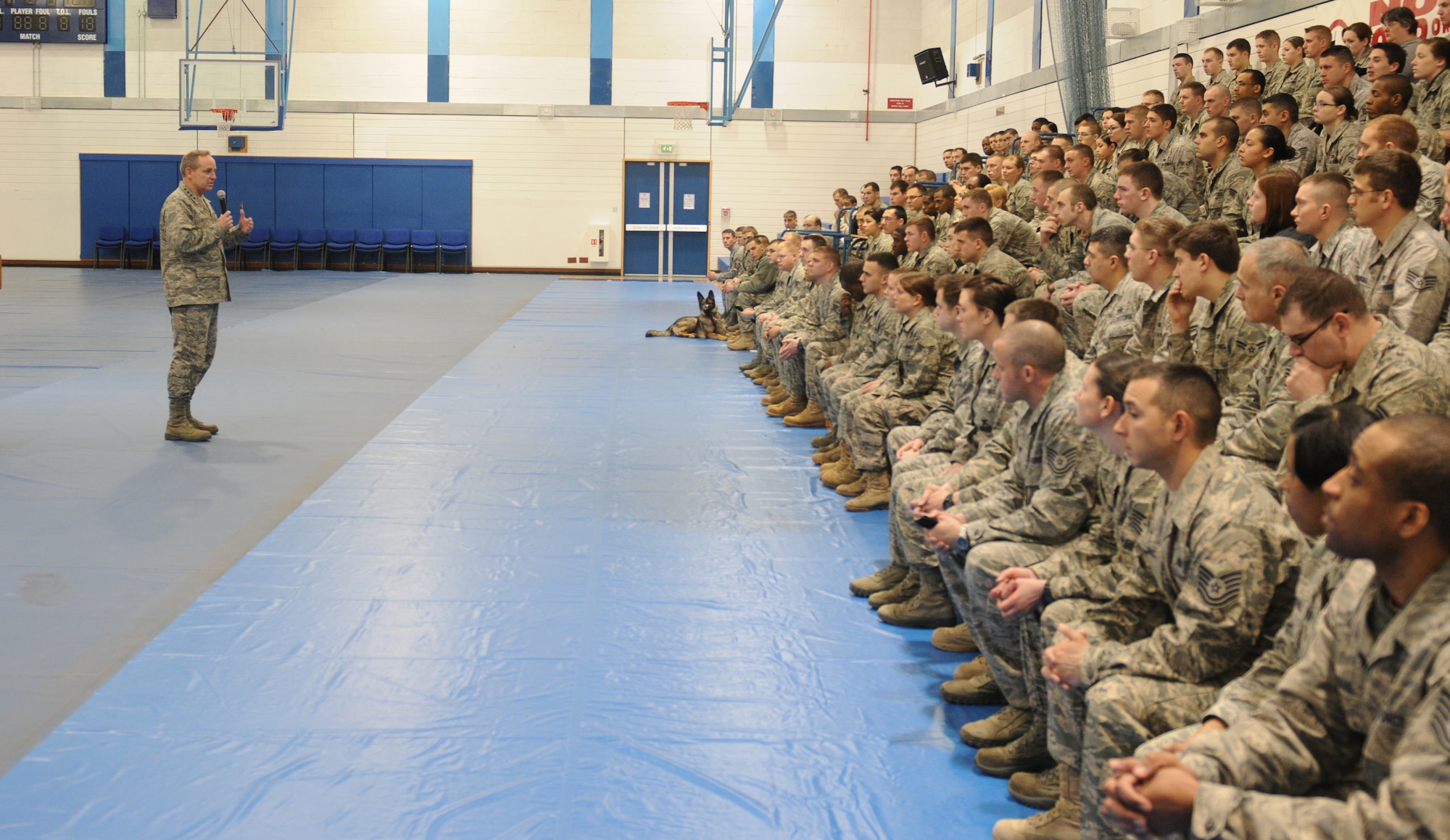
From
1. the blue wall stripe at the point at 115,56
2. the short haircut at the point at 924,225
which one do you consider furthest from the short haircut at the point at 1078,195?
the blue wall stripe at the point at 115,56

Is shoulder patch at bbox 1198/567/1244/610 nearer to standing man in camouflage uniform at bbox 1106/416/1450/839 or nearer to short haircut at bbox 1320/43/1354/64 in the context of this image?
standing man in camouflage uniform at bbox 1106/416/1450/839

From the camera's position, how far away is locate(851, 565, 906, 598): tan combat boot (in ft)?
16.2

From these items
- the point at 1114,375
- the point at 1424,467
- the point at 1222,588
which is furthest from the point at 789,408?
the point at 1424,467

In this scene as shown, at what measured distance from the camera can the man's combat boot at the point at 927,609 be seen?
461cm

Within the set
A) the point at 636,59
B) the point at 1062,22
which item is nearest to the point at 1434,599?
the point at 1062,22

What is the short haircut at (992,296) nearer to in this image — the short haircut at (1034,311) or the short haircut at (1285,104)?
the short haircut at (1034,311)

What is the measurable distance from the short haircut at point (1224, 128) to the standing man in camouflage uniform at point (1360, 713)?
5.81 m

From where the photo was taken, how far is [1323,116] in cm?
712

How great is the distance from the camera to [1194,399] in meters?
2.81

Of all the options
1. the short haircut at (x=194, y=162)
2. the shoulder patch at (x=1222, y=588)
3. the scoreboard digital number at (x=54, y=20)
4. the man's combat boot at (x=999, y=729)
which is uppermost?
the scoreboard digital number at (x=54, y=20)

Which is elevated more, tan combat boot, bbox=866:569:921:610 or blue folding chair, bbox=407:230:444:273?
blue folding chair, bbox=407:230:444:273

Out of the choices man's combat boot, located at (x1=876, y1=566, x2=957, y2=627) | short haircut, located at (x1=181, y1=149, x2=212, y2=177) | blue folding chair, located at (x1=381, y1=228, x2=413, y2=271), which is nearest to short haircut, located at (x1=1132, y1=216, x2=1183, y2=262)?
man's combat boot, located at (x1=876, y1=566, x2=957, y2=627)

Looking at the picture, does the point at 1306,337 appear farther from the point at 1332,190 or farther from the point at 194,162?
the point at 194,162

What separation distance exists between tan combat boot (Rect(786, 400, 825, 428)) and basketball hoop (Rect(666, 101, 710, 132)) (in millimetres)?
16401
